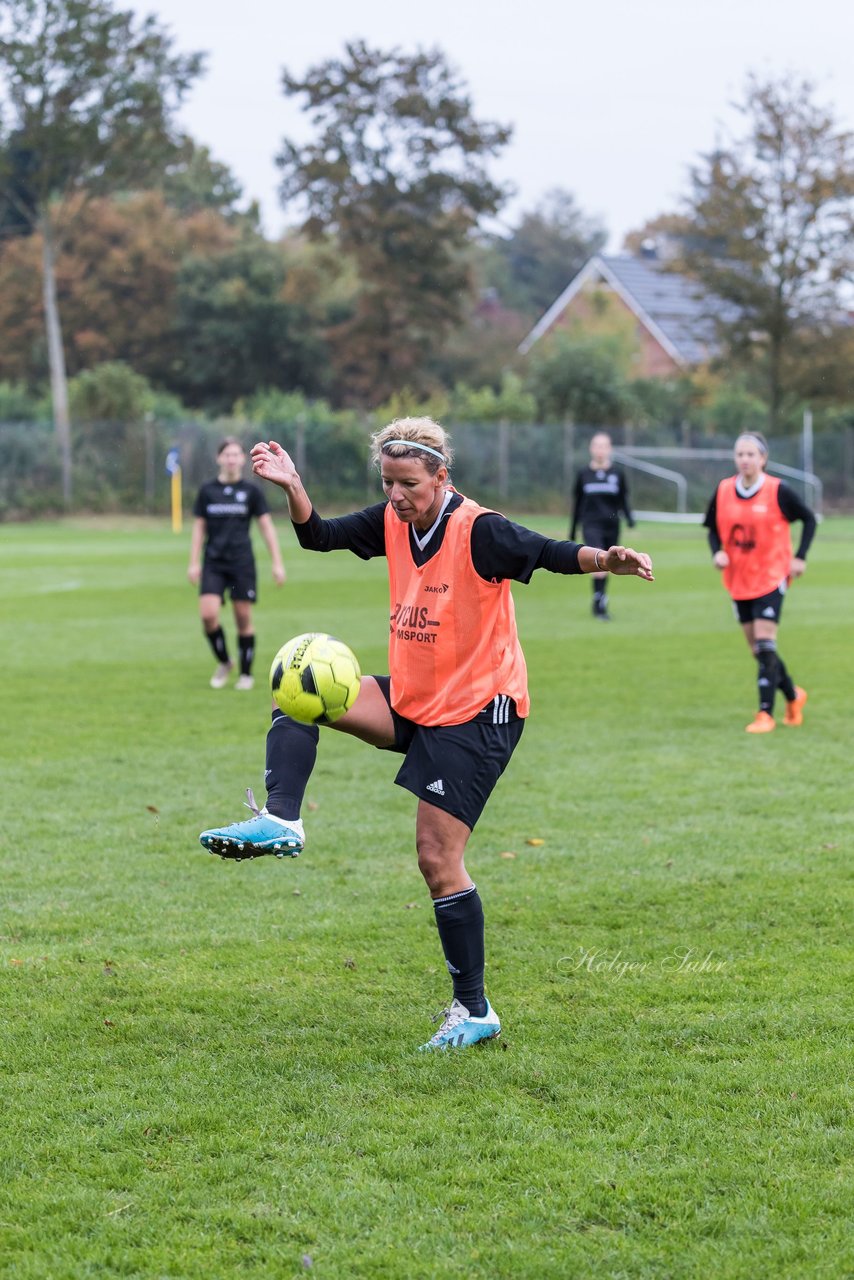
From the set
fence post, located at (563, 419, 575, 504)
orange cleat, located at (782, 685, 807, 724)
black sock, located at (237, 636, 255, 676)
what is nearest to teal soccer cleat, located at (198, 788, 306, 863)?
orange cleat, located at (782, 685, 807, 724)

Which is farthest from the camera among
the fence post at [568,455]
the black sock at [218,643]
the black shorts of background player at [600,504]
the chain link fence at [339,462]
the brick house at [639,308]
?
the brick house at [639,308]

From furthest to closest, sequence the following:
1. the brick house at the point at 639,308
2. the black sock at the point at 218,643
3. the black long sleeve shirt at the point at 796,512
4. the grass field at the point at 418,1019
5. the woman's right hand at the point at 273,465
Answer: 1. the brick house at the point at 639,308
2. the black sock at the point at 218,643
3. the black long sleeve shirt at the point at 796,512
4. the woman's right hand at the point at 273,465
5. the grass field at the point at 418,1019

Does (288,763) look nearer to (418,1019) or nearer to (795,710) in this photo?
(418,1019)

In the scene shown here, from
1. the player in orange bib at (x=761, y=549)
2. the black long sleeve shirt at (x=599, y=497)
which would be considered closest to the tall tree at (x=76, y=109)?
the black long sleeve shirt at (x=599, y=497)

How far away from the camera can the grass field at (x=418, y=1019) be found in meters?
3.57

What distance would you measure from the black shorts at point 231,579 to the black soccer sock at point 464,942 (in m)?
8.34

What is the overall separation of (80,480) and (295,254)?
68.6ft

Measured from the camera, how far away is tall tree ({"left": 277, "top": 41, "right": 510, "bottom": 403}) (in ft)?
163

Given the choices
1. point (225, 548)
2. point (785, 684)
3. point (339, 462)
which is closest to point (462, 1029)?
point (785, 684)

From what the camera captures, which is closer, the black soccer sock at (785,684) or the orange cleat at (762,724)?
the orange cleat at (762,724)

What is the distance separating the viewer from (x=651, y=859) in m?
7.23

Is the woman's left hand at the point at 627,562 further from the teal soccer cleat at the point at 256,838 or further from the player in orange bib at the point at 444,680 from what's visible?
the teal soccer cleat at the point at 256,838

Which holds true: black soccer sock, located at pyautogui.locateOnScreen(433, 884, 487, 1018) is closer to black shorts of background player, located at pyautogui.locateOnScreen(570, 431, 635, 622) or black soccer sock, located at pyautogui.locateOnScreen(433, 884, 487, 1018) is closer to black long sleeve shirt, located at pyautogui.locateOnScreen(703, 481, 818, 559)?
black long sleeve shirt, located at pyautogui.locateOnScreen(703, 481, 818, 559)

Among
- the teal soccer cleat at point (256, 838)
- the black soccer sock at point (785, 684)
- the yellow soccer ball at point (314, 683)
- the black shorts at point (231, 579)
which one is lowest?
the black soccer sock at point (785, 684)
